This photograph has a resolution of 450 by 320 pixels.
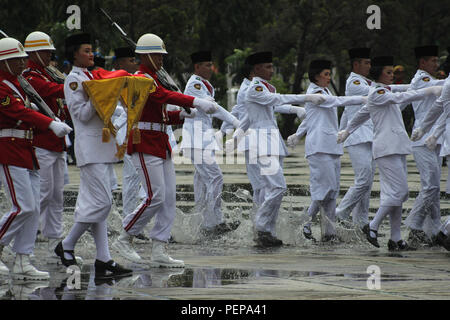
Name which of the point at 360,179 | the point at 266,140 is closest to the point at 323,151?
the point at 360,179

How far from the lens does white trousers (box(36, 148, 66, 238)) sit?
364 inches

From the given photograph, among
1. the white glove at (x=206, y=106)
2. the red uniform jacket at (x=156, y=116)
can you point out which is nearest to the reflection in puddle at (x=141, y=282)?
the red uniform jacket at (x=156, y=116)

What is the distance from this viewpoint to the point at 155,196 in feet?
28.8

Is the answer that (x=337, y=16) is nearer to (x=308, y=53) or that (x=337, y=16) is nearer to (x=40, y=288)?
(x=308, y=53)

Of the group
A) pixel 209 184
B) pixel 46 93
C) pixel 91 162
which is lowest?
pixel 209 184

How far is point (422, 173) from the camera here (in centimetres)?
1120

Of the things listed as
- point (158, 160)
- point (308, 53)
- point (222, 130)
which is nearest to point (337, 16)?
point (308, 53)

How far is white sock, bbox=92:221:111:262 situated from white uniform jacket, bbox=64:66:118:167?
0.55 m

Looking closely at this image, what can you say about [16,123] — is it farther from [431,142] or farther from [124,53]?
[431,142]

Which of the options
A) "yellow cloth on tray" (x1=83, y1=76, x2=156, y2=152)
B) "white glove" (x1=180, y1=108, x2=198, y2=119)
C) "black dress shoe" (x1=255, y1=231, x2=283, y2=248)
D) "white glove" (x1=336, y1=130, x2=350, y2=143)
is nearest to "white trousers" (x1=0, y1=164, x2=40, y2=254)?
"yellow cloth on tray" (x1=83, y1=76, x2=156, y2=152)

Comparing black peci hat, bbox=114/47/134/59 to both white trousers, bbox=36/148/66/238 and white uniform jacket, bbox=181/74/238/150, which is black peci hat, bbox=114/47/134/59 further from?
white trousers, bbox=36/148/66/238

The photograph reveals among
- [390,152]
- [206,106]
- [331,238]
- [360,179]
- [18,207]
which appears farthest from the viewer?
[360,179]

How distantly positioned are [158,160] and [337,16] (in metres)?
35.1

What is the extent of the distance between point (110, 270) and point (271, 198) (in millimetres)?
3061
